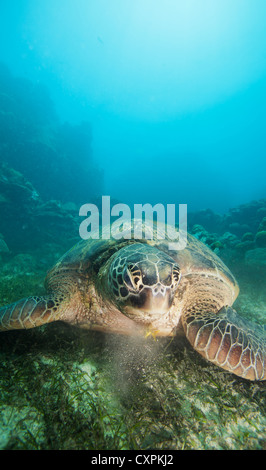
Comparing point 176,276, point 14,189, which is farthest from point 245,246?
point 14,189

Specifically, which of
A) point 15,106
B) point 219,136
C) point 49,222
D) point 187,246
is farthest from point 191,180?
point 187,246

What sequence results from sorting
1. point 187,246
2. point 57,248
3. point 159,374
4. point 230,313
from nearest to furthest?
point 159,374 < point 230,313 < point 187,246 < point 57,248

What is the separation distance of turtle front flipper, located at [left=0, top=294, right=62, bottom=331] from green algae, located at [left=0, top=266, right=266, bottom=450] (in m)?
0.24

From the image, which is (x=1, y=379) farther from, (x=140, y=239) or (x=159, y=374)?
(x=140, y=239)

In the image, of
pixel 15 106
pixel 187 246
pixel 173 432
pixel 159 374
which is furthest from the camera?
pixel 15 106

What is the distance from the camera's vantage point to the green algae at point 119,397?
1.37 m

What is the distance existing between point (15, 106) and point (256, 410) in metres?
39.9

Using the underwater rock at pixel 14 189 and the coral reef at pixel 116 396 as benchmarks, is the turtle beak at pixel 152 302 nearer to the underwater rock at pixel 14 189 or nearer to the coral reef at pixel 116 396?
the coral reef at pixel 116 396

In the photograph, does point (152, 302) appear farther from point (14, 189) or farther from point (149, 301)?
point (14, 189)

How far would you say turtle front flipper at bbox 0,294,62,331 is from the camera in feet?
6.95

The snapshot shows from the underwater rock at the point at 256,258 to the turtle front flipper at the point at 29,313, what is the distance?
21.7ft

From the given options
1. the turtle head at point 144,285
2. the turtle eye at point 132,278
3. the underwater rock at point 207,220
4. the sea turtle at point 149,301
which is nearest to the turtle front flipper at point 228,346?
the sea turtle at point 149,301

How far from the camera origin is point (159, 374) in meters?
1.91

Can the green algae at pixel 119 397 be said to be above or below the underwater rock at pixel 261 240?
below
